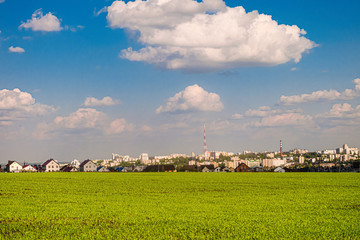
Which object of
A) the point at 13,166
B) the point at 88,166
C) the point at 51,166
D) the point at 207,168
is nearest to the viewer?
the point at 207,168

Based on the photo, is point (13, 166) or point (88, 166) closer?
point (13, 166)

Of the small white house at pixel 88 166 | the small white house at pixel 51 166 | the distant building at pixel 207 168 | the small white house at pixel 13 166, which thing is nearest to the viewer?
the distant building at pixel 207 168

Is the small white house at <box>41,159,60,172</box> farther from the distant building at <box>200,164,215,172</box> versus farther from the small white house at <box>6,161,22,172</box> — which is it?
the distant building at <box>200,164,215,172</box>

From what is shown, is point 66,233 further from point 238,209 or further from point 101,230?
point 238,209

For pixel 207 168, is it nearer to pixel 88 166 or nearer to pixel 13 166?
pixel 88 166

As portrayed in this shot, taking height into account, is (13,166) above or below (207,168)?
above

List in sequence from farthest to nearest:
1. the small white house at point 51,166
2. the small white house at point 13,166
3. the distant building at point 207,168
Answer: the small white house at point 51,166, the small white house at point 13,166, the distant building at point 207,168

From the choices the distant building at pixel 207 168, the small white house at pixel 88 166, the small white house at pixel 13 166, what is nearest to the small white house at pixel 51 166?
the small white house at pixel 13 166

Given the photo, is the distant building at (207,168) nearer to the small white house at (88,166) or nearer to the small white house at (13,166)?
the small white house at (88,166)

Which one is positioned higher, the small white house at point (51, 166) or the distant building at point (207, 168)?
the small white house at point (51, 166)

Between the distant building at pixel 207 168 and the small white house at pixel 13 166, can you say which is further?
the small white house at pixel 13 166

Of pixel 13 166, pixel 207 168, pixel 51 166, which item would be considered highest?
pixel 13 166

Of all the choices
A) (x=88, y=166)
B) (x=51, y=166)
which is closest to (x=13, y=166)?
(x=51, y=166)

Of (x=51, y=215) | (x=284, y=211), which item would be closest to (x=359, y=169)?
(x=284, y=211)
